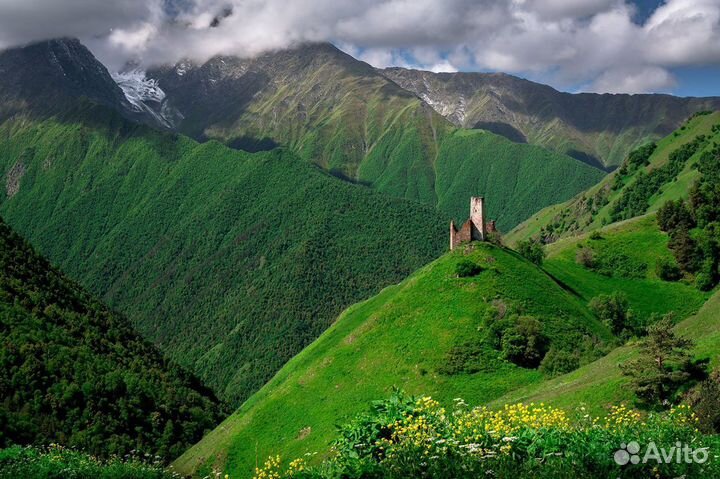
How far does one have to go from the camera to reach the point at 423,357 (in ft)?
228

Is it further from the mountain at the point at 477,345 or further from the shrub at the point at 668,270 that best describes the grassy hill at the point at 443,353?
the shrub at the point at 668,270

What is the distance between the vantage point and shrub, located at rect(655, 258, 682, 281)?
9931 cm

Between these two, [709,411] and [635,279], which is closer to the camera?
[709,411]

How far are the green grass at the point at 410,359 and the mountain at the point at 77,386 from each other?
36.4 meters

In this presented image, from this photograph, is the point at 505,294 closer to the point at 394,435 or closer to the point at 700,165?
the point at 394,435

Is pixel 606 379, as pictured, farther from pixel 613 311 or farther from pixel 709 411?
pixel 613 311

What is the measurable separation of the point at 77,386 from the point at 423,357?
8495 cm

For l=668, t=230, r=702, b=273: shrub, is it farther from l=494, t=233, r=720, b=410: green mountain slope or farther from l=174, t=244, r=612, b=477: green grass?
l=494, t=233, r=720, b=410: green mountain slope

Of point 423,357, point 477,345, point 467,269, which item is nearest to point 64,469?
point 423,357

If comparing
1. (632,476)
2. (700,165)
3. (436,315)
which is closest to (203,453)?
(436,315)

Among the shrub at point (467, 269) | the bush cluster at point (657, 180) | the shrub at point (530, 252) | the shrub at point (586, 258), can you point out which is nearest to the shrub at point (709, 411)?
the shrub at point (467, 269)

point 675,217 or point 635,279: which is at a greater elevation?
point 675,217

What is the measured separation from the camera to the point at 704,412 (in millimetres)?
27594

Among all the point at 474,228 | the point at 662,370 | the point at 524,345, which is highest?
the point at 474,228
